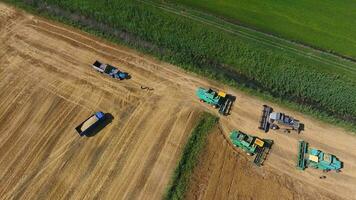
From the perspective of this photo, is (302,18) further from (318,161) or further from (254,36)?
(318,161)

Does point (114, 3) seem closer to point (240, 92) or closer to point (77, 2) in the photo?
point (77, 2)

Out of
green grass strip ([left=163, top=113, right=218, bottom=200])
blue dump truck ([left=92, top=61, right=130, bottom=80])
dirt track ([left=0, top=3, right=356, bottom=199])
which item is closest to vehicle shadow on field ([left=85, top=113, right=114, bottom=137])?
dirt track ([left=0, top=3, right=356, bottom=199])

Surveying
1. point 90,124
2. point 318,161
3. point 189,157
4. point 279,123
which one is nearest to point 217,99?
point 279,123

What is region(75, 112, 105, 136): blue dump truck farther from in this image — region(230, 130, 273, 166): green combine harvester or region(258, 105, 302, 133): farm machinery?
region(258, 105, 302, 133): farm machinery

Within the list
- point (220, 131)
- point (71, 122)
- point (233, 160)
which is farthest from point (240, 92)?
point (71, 122)

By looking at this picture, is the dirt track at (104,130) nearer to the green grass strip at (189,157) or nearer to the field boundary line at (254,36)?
the green grass strip at (189,157)
